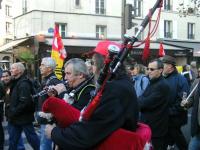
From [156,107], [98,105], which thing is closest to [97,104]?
[98,105]

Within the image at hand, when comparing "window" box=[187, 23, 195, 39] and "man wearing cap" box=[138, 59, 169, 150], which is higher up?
"window" box=[187, 23, 195, 39]

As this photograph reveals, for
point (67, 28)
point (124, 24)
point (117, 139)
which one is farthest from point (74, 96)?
point (67, 28)

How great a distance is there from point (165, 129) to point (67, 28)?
22.5 m

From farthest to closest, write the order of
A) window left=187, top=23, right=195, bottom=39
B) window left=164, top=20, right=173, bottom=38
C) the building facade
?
window left=187, top=23, right=195, bottom=39 → window left=164, top=20, right=173, bottom=38 → the building facade

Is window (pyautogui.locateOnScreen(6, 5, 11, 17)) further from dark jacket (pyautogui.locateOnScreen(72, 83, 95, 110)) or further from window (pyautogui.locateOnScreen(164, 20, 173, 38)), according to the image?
dark jacket (pyautogui.locateOnScreen(72, 83, 95, 110))

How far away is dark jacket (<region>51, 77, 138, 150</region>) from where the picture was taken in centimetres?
286

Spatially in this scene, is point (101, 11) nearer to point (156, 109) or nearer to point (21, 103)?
→ point (21, 103)

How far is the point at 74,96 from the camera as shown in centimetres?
386

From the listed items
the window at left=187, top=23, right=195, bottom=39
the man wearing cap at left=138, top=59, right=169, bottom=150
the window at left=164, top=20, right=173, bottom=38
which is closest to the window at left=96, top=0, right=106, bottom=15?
the window at left=164, top=20, right=173, bottom=38

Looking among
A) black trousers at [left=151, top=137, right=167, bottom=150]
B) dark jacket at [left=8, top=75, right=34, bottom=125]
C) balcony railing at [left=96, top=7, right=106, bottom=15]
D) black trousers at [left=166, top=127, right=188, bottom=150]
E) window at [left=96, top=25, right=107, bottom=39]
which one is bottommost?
black trousers at [left=166, top=127, right=188, bottom=150]

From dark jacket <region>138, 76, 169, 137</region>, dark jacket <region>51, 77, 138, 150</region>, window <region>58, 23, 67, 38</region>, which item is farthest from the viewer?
window <region>58, 23, 67, 38</region>

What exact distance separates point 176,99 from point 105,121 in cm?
425

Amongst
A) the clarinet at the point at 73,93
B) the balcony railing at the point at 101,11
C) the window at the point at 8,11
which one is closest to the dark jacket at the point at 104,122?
the clarinet at the point at 73,93

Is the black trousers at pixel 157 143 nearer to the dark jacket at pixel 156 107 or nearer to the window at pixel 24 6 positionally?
the dark jacket at pixel 156 107
